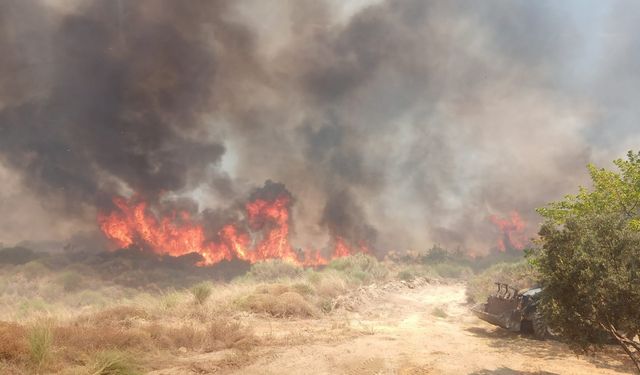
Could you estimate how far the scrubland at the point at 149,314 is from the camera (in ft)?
26.0

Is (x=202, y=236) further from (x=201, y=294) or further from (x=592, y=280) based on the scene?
(x=592, y=280)

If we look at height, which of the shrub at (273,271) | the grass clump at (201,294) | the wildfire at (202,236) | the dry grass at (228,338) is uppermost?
the wildfire at (202,236)

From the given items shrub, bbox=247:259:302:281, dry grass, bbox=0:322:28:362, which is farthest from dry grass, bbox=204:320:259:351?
shrub, bbox=247:259:302:281

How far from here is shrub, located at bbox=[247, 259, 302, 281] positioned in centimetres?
2881

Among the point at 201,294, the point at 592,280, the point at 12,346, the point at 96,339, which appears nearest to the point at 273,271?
the point at 201,294

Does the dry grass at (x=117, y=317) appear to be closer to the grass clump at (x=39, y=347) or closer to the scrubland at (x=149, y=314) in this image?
the scrubland at (x=149, y=314)

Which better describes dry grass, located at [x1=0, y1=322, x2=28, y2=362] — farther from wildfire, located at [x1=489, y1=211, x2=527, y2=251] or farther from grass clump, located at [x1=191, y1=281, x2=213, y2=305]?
wildfire, located at [x1=489, y1=211, x2=527, y2=251]

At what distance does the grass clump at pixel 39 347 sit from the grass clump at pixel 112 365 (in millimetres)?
967

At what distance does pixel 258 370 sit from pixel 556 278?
6.64 metres

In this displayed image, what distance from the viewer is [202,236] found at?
48656 millimetres

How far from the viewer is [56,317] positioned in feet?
39.0

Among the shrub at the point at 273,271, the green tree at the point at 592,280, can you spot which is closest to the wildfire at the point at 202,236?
the shrub at the point at 273,271

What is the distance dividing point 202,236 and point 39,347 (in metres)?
42.1

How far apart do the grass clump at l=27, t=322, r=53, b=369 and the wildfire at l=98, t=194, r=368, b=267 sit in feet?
119
